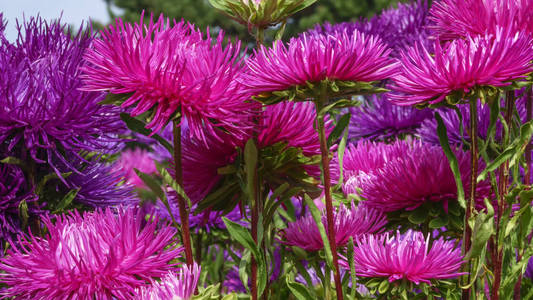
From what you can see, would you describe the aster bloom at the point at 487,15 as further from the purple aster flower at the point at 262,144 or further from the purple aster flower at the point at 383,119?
the purple aster flower at the point at 383,119

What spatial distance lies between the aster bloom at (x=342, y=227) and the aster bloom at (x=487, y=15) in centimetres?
29

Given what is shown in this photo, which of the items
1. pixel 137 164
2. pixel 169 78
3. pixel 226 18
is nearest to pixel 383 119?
pixel 169 78

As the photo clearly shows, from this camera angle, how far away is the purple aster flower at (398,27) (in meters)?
1.34

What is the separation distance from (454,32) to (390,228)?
31 cm

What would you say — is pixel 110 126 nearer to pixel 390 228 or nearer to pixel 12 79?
pixel 12 79

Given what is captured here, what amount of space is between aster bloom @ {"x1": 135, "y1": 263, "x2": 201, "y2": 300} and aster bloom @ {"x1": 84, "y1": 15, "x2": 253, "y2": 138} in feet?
0.57

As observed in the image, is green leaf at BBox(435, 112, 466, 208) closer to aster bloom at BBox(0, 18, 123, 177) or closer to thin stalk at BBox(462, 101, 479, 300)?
thin stalk at BBox(462, 101, 479, 300)

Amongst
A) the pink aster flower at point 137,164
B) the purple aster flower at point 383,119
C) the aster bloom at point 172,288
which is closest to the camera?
the aster bloom at point 172,288

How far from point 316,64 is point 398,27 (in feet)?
2.72

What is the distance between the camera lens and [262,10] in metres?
0.74

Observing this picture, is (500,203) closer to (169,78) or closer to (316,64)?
(316,64)

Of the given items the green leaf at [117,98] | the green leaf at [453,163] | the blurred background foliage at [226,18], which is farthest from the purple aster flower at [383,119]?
the blurred background foliage at [226,18]


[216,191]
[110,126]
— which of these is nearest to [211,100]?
[216,191]

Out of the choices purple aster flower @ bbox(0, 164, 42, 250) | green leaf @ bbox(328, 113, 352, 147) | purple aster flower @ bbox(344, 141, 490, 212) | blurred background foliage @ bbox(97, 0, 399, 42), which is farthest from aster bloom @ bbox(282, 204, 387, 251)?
blurred background foliage @ bbox(97, 0, 399, 42)
